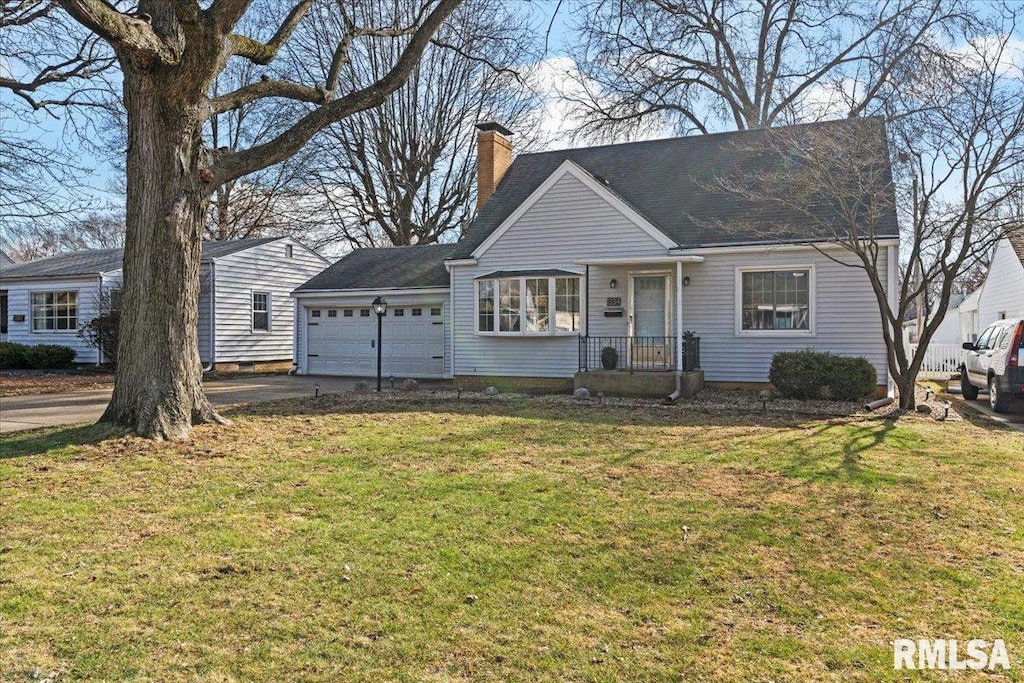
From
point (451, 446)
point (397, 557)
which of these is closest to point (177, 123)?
point (451, 446)

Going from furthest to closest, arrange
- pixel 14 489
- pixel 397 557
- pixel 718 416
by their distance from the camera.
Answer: pixel 718 416 → pixel 14 489 → pixel 397 557

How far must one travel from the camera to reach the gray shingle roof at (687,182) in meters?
14.1

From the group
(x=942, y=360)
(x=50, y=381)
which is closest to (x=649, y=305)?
(x=942, y=360)

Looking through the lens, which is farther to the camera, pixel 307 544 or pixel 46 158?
pixel 46 158

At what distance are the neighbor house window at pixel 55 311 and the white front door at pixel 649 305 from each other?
19429mm

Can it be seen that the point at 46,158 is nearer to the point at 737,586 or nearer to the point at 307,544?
the point at 307,544

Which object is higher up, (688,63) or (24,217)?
(688,63)

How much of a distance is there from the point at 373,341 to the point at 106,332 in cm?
831

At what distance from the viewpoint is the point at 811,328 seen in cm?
1432

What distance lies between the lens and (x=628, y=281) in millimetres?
Result: 15758

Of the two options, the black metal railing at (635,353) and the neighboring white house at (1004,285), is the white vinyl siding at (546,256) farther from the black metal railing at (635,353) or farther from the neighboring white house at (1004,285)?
the neighboring white house at (1004,285)

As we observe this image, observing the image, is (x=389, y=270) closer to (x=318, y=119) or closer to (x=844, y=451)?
(x=318, y=119)

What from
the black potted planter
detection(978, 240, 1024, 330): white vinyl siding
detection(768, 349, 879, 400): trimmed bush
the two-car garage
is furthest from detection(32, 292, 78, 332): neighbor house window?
detection(978, 240, 1024, 330): white vinyl siding

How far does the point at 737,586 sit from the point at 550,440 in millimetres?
4877
